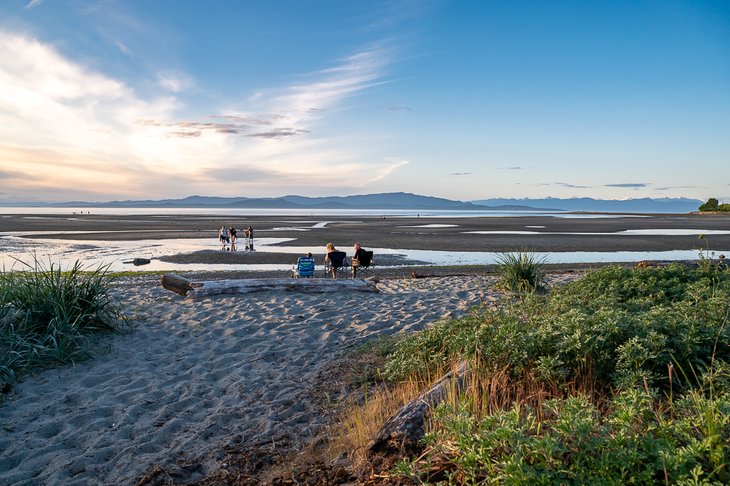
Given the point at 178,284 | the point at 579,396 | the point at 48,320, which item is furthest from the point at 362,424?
the point at 178,284

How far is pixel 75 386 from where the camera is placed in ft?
18.6

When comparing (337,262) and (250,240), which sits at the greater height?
(337,262)

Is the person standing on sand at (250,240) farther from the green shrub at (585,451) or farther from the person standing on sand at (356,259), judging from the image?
the green shrub at (585,451)

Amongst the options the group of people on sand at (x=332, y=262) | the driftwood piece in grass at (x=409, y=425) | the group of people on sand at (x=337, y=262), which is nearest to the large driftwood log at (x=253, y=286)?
the group of people on sand at (x=332, y=262)

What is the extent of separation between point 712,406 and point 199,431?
410 centimetres

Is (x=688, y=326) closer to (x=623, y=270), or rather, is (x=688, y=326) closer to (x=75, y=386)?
(x=623, y=270)

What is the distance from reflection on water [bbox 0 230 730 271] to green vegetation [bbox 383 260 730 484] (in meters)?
16.2

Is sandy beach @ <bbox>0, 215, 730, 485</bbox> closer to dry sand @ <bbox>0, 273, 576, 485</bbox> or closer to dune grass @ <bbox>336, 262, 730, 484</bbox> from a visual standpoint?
dry sand @ <bbox>0, 273, 576, 485</bbox>

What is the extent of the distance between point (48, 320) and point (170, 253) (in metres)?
21.1

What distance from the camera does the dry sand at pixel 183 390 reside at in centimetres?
417

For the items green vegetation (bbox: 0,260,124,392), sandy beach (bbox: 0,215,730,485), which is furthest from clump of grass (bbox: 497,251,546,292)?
green vegetation (bbox: 0,260,124,392)

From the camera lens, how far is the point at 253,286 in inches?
416

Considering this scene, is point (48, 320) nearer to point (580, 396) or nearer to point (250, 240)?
point (580, 396)

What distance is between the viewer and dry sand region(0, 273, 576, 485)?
13.7 ft
